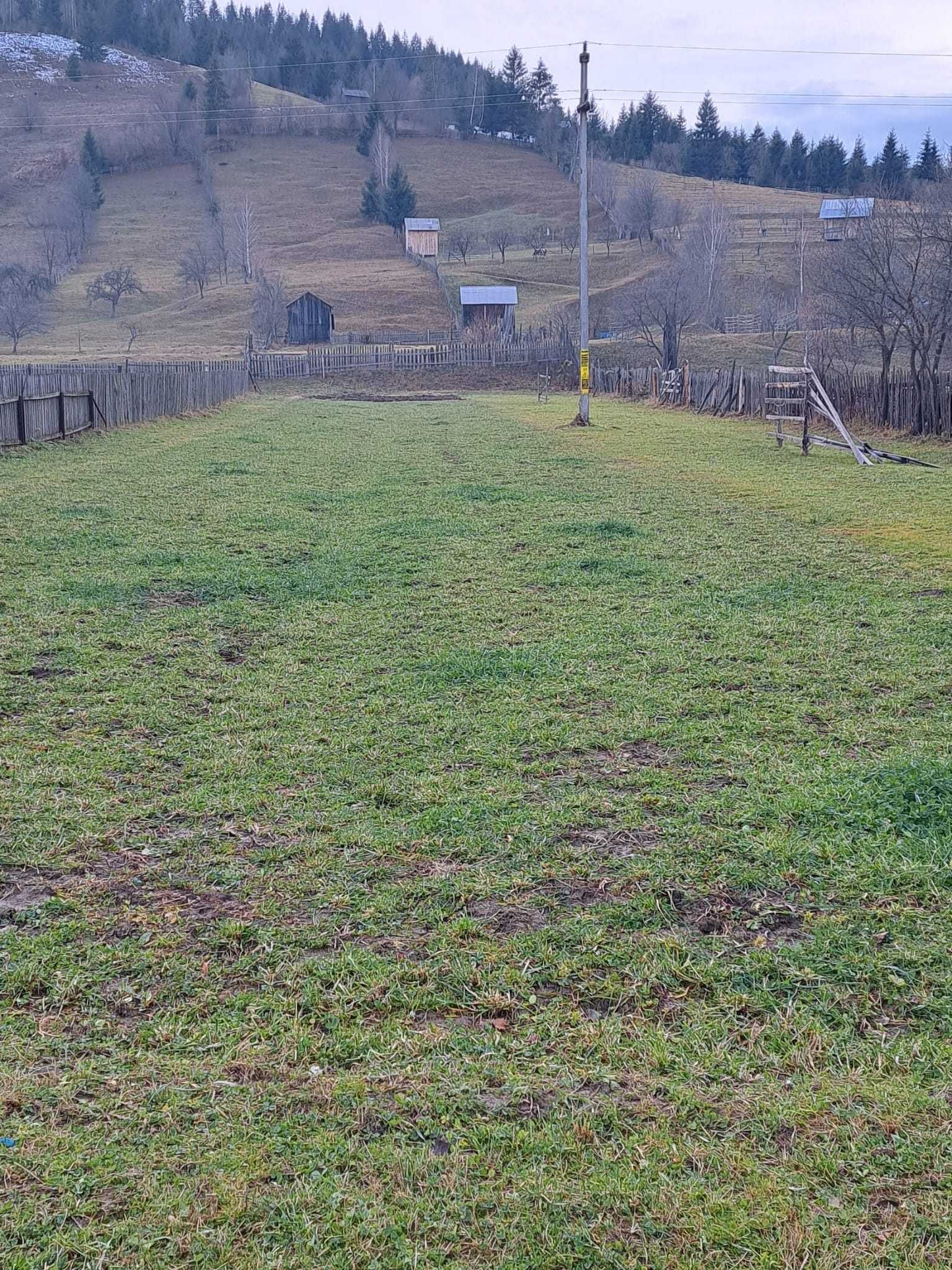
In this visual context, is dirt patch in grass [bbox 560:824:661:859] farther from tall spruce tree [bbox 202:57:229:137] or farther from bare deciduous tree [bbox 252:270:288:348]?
tall spruce tree [bbox 202:57:229:137]

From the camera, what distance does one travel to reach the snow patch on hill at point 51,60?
5945 inches

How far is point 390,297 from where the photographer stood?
83438 mm

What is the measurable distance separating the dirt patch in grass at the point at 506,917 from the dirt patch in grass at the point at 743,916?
19.3 inches

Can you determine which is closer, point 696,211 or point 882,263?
point 882,263

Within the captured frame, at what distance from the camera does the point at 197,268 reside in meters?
88.2


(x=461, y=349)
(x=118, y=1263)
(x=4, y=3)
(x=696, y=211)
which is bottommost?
(x=118, y=1263)

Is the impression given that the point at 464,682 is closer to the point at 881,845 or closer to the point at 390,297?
the point at 881,845

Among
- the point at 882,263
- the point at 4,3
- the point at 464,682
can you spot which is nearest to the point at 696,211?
the point at 882,263

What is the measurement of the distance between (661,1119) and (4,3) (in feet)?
668

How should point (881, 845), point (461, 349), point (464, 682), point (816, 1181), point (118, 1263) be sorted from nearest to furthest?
1. point (118, 1263)
2. point (816, 1181)
3. point (881, 845)
4. point (464, 682)
5. point (461, 349)

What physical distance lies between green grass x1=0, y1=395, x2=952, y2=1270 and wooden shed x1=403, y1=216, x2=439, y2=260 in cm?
9492

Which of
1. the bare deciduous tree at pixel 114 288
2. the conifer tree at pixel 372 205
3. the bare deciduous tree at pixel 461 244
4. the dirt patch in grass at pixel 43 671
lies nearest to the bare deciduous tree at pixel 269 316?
the bare deciduous tree at pixel 114 288

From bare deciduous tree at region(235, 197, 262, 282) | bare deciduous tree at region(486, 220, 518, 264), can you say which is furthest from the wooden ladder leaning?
bare deciduous tree at region(235, 197, 262, 282)

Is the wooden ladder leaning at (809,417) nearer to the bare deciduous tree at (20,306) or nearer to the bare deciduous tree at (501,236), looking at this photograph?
the bare deciduous tree at (20,306)
